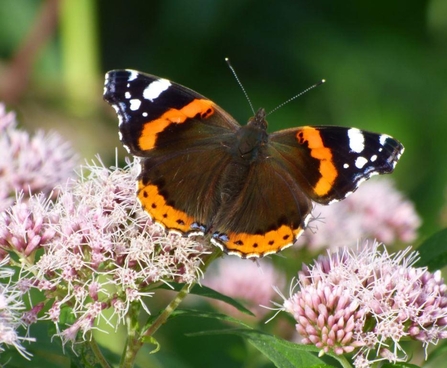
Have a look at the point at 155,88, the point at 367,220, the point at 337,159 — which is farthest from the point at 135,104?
the point at 367,220

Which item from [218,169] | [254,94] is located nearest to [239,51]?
[254,94]

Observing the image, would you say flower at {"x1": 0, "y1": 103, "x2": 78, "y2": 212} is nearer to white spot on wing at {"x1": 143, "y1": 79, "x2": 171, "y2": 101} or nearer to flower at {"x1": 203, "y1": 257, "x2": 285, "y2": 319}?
white spot on wing at {"x1": 143, "y1": 79, "x2": 171, "y2": 101}

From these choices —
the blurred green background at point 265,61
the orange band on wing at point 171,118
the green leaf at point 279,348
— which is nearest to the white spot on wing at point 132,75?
the orange band on wing at point 171,118

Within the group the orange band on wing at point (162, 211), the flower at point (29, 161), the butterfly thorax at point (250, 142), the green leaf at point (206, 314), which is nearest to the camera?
the green leaf at point (206, 314)

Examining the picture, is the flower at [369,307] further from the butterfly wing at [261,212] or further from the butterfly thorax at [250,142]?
the butterfly thorax at [250,142]

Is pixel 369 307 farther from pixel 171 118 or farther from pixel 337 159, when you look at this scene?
pixel 171 118
